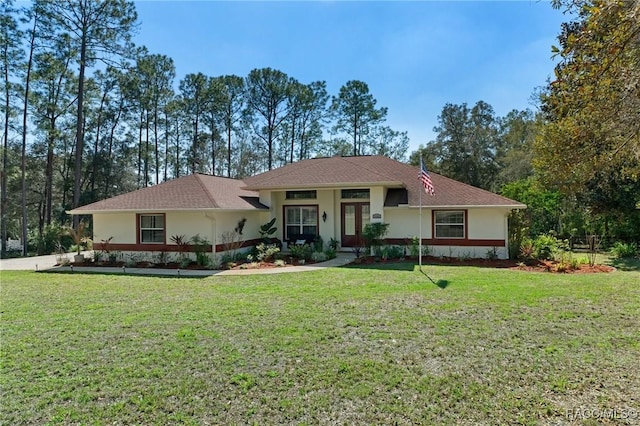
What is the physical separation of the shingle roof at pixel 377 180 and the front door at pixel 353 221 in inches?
58.6

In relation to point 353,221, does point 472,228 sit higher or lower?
lower

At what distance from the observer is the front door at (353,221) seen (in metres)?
17.2

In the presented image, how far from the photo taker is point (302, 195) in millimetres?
17906

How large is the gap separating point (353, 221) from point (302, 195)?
109 inches

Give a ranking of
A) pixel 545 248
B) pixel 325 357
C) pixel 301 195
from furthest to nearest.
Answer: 1. pixel 301 195
2. pixel 545 248
3. pixel 325 357

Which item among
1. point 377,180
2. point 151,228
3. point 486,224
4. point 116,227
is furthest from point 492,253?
point 116,227

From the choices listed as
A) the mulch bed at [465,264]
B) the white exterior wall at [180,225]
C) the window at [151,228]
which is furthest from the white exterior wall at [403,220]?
the window at [151,228]

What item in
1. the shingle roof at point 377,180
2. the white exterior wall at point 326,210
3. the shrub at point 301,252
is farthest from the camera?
the white exterior wall at point 326,210

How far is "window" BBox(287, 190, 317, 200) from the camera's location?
17734 mm

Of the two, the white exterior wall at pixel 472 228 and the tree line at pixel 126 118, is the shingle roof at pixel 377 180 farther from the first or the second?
the tree line at pixel 126 118

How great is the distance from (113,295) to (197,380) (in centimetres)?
588

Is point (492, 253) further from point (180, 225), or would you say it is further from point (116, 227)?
point (116, 227)

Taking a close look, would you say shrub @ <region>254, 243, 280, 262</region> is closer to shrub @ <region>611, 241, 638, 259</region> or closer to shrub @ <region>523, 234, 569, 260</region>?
shrub @ <region>523, 234, 569, 260</region>

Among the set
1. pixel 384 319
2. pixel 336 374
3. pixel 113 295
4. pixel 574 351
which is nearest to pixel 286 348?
pixel 336 374
